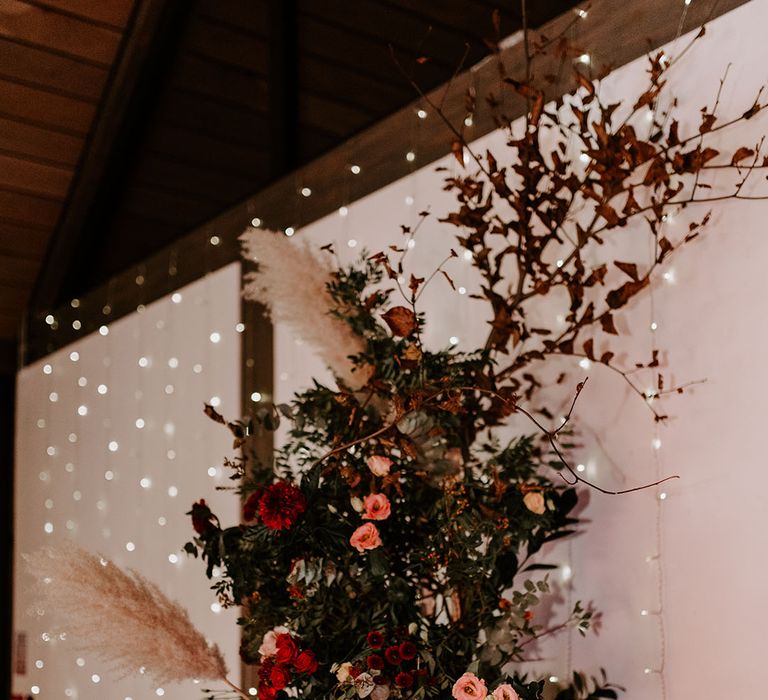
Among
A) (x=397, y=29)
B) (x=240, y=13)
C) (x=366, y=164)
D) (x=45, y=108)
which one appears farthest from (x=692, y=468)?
(x=45, y=108)

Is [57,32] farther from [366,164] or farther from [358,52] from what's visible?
[366,164]

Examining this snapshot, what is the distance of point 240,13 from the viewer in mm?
3039

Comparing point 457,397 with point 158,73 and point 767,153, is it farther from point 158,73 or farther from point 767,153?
point 158,73

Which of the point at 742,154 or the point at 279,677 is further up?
the point at 742,154

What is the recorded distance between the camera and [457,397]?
157 centimetres

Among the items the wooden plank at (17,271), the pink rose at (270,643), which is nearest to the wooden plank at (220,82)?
the wooden plank at (17,271)

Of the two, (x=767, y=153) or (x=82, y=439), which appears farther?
(x=82, y=439)

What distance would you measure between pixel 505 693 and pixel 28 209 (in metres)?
3.12

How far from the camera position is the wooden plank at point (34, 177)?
3.65 metres

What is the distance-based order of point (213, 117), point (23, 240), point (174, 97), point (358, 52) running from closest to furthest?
point (358, 52)
point (213, 117)
point (174, 97)
point (23, 240)

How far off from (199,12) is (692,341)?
85.5 inches

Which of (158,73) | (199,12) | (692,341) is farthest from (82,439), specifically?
(692,341)

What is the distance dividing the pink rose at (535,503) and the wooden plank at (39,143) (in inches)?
105

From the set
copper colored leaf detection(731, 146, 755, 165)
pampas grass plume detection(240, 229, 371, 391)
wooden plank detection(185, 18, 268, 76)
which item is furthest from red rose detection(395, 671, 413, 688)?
wooden plank detection(185, 18, 268, 76)
